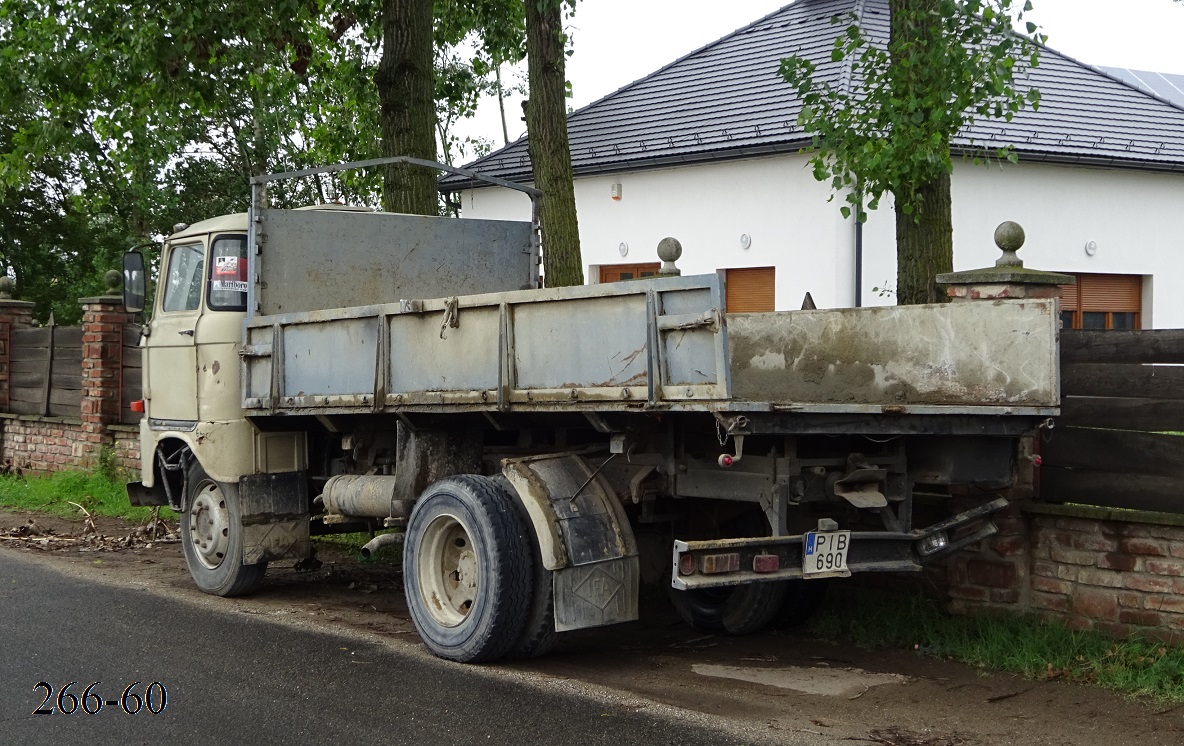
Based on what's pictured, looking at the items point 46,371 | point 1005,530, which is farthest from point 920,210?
point 46,371

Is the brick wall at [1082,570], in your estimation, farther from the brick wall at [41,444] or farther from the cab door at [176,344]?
the brick wall at [41,444]

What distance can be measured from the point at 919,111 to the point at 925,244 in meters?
0.92

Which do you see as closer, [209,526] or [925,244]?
[925,244]

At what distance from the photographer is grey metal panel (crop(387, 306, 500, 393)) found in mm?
6844

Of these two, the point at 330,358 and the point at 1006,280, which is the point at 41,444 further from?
the point at 1006,280

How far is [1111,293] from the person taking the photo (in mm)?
19828

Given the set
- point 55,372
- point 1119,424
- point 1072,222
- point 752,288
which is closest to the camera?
point 1119,424

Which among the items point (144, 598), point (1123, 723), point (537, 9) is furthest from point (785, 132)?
point (1123, 723)

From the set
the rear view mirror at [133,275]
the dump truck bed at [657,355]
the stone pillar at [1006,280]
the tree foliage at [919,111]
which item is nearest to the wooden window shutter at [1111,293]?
the tree foliage at [919,111]

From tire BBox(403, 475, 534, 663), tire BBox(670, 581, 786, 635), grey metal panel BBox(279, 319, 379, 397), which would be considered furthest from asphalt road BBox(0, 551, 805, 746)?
tire BBox(670, 581, 786, 635)

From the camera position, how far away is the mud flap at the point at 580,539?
6445 mm

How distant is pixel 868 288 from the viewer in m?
17.1

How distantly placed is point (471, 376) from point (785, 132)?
11.4 metres

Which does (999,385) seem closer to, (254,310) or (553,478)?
(553,478)
